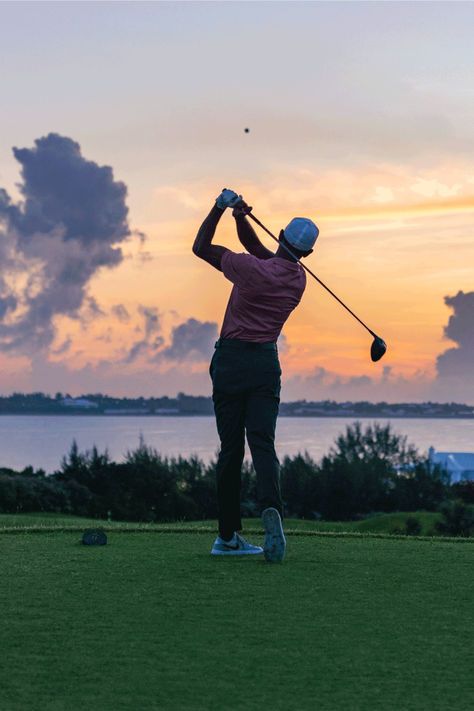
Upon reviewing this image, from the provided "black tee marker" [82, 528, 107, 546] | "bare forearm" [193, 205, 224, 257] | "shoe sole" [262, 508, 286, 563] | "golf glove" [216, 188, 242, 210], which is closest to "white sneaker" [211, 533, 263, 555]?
"shoe sole" [262, 508, 286, 563]

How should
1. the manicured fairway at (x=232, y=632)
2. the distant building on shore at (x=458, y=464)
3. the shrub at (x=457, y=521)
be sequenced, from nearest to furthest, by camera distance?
the manicured fairway at (x=232, y=632) < the shrub at (x=457, y=521) < the distant building on shore at (x=458, y=464)

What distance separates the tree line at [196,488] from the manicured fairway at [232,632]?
15630 mm

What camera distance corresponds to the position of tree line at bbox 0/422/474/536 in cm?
2548

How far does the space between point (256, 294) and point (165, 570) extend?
84.0 inches

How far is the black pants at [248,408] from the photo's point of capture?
335 inches

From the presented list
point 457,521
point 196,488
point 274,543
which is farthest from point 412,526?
point 274,543

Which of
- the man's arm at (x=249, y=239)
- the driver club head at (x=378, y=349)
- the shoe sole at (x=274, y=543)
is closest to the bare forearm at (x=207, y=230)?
the man's arm at (x=249, y=239)

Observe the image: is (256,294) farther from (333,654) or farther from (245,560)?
(333,654)

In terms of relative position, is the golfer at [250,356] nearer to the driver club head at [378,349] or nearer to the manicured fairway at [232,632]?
the manicured fairway at [232,632]

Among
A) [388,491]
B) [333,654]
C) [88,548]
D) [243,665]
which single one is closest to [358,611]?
[333,654]

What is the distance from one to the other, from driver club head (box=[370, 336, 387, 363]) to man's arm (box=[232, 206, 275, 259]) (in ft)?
3.92

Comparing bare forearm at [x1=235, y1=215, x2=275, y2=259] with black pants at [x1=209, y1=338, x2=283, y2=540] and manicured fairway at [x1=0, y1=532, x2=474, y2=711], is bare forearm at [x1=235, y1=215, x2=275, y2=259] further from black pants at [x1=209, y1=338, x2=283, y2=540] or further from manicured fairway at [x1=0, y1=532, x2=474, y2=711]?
manicured fairway at [x1=0, y1=532, x2=474, y2=711]

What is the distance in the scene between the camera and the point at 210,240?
833 centimetres

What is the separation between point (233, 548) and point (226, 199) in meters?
2.63
